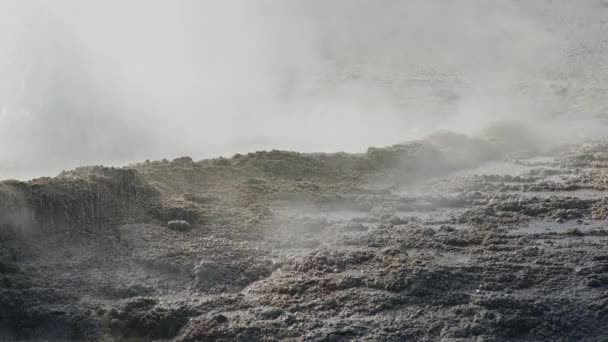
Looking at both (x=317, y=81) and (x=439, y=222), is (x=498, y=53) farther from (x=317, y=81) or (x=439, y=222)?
(x=439, y=222)

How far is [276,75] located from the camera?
532 inches

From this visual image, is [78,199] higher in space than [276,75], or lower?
lower

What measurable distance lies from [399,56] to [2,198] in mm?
10256

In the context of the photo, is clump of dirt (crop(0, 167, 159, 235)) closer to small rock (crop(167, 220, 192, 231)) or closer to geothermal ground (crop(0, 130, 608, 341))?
geothermal ground (crop(0, 130, 608, 341))

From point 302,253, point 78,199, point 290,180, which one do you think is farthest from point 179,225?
point 290,180

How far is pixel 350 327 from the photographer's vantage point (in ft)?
14.1

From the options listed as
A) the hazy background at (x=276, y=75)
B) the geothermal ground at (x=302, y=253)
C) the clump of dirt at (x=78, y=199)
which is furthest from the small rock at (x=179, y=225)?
the hazy background at (x=276, y=75)

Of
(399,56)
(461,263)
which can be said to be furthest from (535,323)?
(399,56)

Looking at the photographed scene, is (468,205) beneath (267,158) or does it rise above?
beneath

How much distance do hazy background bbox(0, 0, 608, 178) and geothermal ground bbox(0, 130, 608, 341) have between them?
2.35 m

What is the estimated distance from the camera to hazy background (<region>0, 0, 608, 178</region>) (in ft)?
32.0

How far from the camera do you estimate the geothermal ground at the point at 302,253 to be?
4379mm

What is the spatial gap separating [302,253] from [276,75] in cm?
847

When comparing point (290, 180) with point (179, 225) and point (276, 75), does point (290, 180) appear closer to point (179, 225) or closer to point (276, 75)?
point (179, 225)
